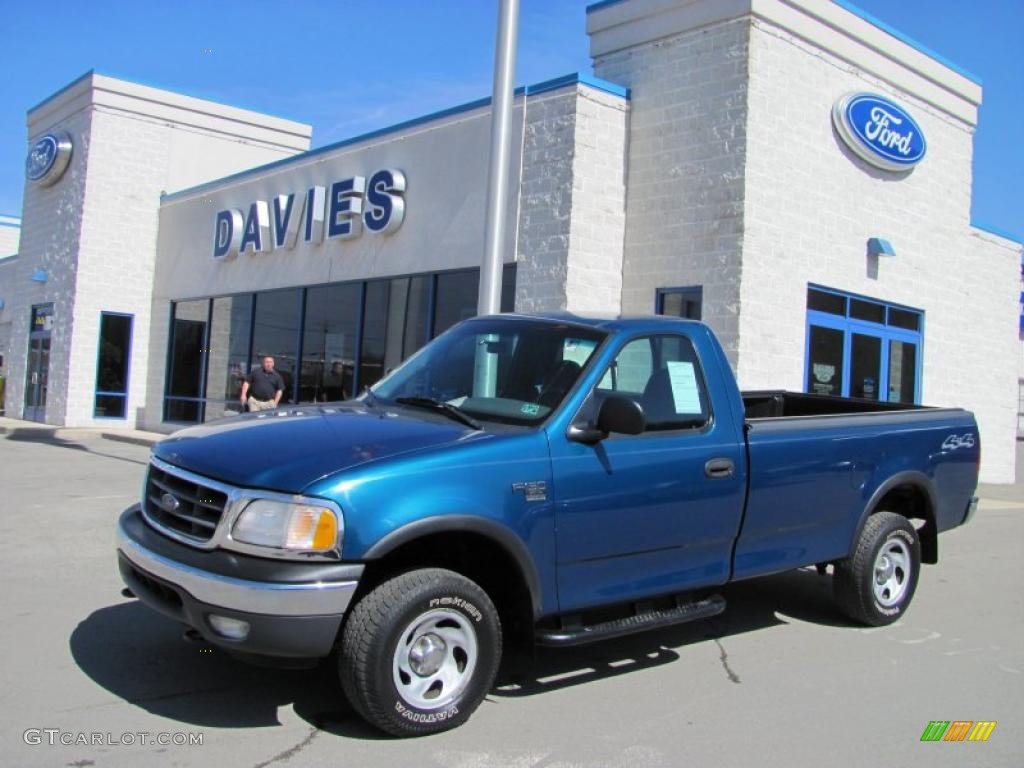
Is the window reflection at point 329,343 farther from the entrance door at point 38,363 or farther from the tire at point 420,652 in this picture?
the tire at point 420,652

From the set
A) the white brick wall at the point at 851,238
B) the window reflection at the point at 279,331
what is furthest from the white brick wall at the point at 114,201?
the white brick wall at the point at 851,238

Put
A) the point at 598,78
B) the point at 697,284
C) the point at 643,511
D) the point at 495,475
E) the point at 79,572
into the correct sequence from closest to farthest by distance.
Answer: the point at 495,475, the point at 643,511, the point at 79,572, the point at 697,284, the point at 598,78

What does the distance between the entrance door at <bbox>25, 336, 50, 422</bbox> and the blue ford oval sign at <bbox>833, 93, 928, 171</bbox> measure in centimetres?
1971

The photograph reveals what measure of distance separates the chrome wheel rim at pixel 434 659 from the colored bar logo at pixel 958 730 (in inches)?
86.9

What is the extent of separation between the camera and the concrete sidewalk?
771 inches

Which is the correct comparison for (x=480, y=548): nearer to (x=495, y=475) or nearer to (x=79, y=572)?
(x=495, y=475)

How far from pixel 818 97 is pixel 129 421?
682 inches

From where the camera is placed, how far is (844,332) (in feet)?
43.5

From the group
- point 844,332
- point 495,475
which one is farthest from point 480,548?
point 844,332

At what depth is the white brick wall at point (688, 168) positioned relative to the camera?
459 inches

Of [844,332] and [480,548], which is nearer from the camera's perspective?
[480,548]

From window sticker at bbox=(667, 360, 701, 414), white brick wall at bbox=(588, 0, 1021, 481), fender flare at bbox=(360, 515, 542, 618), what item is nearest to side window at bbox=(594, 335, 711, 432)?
window sticker at bbox=(667, 360, 701, 414)

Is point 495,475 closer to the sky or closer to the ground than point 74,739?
closer to the sky

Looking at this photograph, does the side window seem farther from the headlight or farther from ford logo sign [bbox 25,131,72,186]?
ford logo sign [bbox 25,131,72,186]
